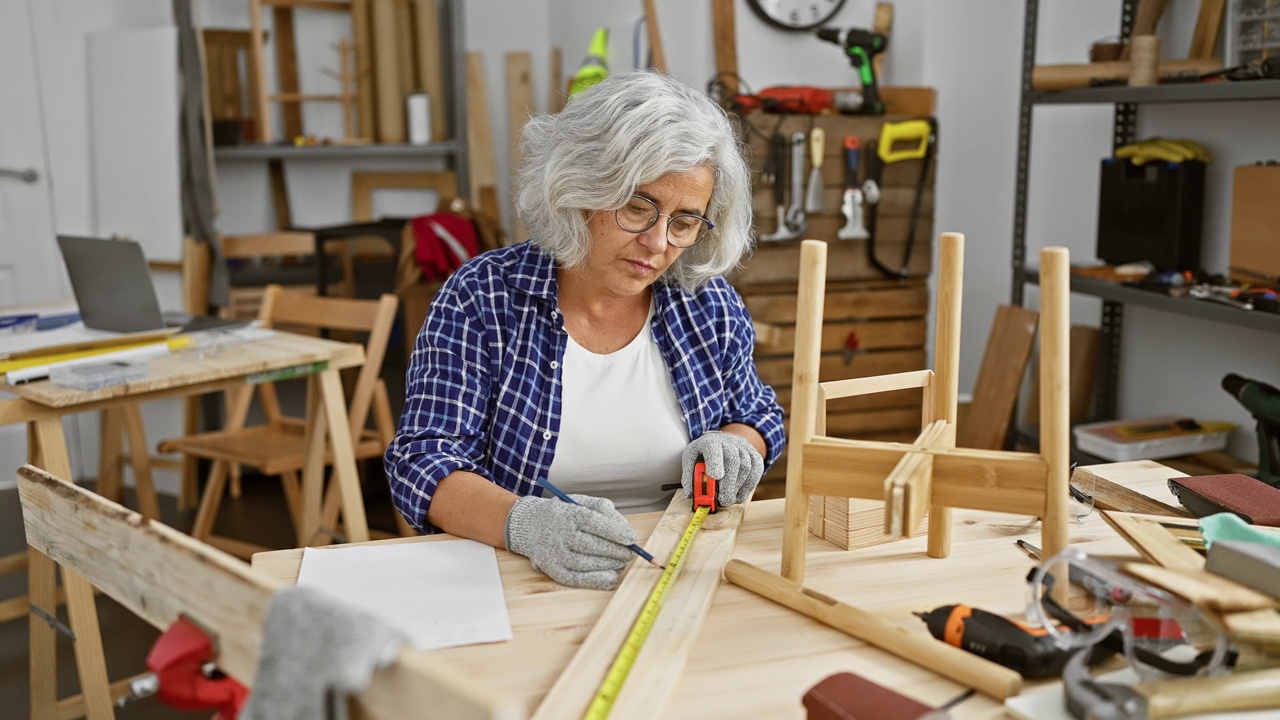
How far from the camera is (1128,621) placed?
0.99 metres

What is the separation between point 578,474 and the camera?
176cm

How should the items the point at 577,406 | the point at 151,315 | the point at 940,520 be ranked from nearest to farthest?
1. the point at 940,520
2. the point at 577,406
3. the point at 151,315

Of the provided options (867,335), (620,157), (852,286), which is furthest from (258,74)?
(620,157)

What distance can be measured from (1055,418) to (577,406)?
0.87 metres

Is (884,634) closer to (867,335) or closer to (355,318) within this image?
(355,318)

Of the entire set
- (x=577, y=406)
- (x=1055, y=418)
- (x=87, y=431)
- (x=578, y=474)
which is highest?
(x=1055, y=418)

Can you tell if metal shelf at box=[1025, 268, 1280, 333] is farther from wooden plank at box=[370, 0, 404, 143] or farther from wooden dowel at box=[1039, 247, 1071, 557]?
wooden plank at box=[370, 0, 404, 143]

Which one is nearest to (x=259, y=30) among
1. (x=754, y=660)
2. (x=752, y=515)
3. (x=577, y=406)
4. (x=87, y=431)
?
(x=87, y=431)

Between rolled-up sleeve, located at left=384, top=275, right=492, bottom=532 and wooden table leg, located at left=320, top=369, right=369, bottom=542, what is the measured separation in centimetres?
113

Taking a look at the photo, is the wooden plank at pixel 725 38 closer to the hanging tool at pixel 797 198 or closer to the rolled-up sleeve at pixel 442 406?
the hanging tool at pixel 797 198

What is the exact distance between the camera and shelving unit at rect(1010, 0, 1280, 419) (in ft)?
8.07

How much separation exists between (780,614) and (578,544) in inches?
9.7

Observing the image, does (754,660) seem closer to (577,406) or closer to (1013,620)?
(1013,620)

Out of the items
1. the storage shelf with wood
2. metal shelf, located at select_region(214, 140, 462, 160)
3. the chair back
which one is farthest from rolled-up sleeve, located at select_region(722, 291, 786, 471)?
metal shelf, located at select_region(214, 140, 462, 160)
